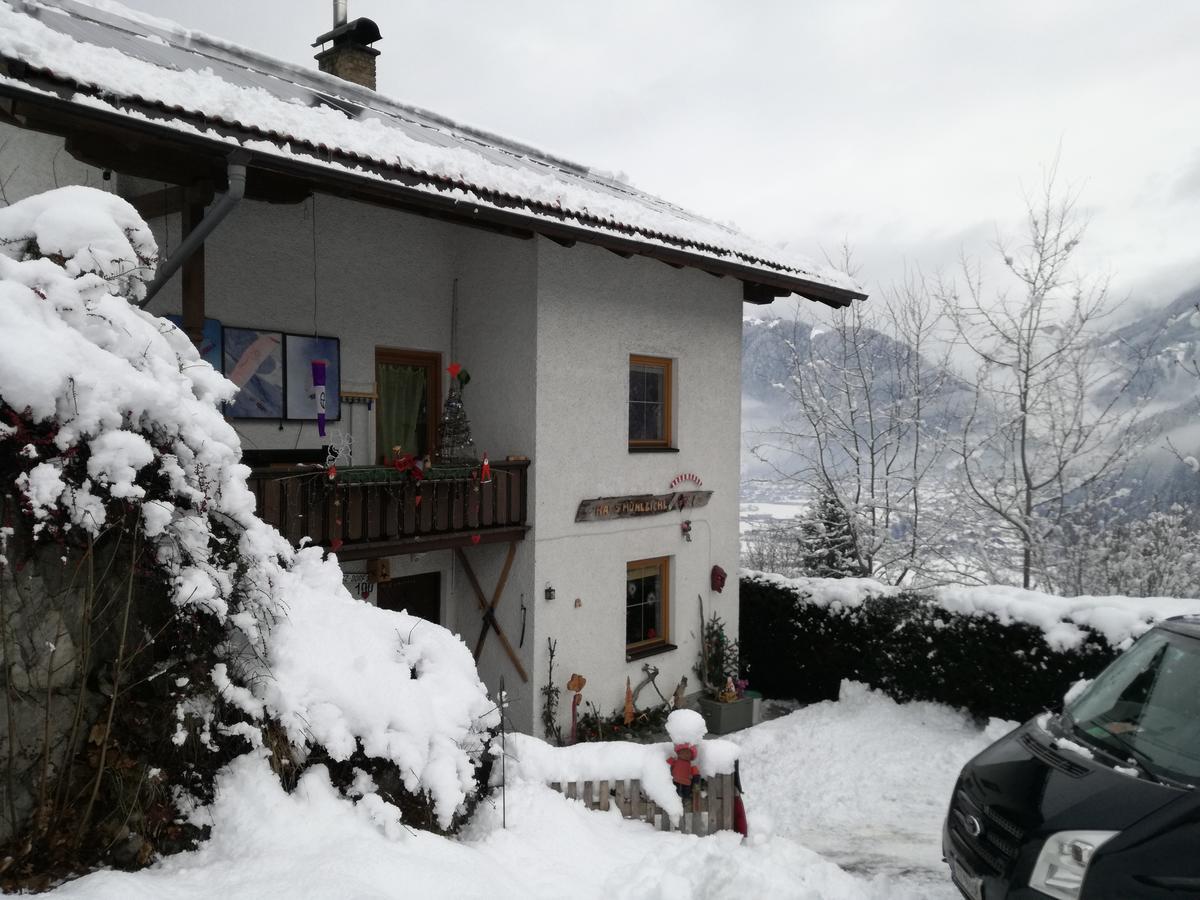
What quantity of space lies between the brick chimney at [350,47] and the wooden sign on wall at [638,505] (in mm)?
7213

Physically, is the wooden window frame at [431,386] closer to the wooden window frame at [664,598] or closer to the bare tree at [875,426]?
the wooden window frame at [664,598]

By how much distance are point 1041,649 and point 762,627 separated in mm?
4245

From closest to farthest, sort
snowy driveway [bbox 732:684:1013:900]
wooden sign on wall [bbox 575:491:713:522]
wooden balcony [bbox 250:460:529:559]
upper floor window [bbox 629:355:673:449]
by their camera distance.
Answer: snowy driveway [bbox 732:684:1013:900], wooden balcony [bbox 250:460:529:559], wooden sign on wall [bbox 575:491:713:522], upper floor window [bbox 629:355:673:449]

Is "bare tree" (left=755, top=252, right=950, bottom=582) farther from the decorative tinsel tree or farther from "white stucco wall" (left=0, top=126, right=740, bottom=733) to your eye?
the decorative tinsel tree

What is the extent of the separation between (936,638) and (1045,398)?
1107 centimetres

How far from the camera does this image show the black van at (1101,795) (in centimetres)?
383

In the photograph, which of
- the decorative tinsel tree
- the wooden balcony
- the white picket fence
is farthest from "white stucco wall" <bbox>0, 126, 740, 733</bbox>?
the white picket fence

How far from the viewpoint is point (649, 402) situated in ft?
36.0

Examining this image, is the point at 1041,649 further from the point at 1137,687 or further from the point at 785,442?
the point at 785,442

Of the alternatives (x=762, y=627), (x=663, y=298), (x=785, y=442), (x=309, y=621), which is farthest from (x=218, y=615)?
(x=785, y=442)

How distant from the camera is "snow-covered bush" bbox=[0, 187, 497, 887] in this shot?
3424 mm

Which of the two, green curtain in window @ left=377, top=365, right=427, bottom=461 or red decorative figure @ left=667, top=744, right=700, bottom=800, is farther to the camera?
green curtain in window @ left=377, top=365, right=427, bottom=461

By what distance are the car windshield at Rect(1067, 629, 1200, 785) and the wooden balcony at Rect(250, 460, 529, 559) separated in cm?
579

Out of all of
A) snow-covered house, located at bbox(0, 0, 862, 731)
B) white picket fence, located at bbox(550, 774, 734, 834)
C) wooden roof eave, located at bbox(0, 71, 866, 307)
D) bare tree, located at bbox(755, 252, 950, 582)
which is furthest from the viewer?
bare tree, located at bbox(755, 252, 950, 582)
